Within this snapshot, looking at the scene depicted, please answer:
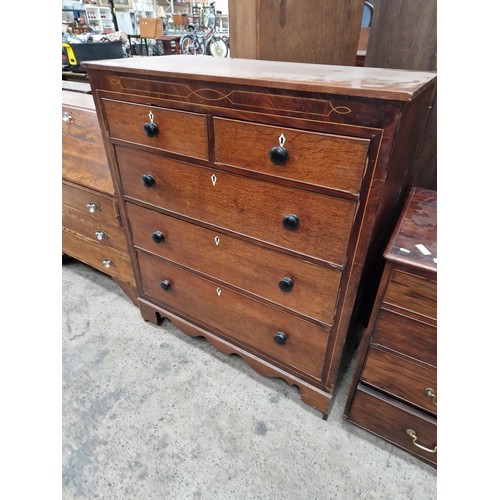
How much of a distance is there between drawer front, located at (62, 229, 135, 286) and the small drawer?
0.35 m

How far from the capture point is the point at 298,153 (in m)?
0.76

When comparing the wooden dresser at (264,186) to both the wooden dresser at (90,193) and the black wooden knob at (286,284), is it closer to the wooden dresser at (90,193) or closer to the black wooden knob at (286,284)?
the black wooden knob at (286,284)

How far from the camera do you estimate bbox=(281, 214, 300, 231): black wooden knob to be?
84cm

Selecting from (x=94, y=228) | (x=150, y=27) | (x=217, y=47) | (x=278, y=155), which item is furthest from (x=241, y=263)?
(x=217, y=47)

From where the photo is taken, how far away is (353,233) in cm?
78

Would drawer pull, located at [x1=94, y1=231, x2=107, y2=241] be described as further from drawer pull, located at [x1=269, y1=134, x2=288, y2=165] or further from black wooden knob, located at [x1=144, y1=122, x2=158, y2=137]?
drawer pull, located at [x1=269, y1=134, x2=288, y2=165]

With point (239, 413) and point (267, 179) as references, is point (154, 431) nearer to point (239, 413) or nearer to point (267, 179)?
point (239, 413)

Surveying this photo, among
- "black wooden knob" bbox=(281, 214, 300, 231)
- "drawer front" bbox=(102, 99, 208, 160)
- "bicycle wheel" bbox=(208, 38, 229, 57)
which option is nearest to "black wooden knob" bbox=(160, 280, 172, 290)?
"drawer front" bbox=(102, 99, 208, 160)

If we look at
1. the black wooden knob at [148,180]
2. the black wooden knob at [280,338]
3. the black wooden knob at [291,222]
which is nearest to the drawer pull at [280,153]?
the black wooden knob at [291,222]

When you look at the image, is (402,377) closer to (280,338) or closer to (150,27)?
(280,338)

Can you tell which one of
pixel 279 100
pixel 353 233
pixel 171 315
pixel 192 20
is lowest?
pixel 171 315

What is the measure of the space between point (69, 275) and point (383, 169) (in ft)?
6.31

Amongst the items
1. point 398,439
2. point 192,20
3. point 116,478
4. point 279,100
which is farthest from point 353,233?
point 192,20

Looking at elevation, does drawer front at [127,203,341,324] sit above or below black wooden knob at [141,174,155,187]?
below
